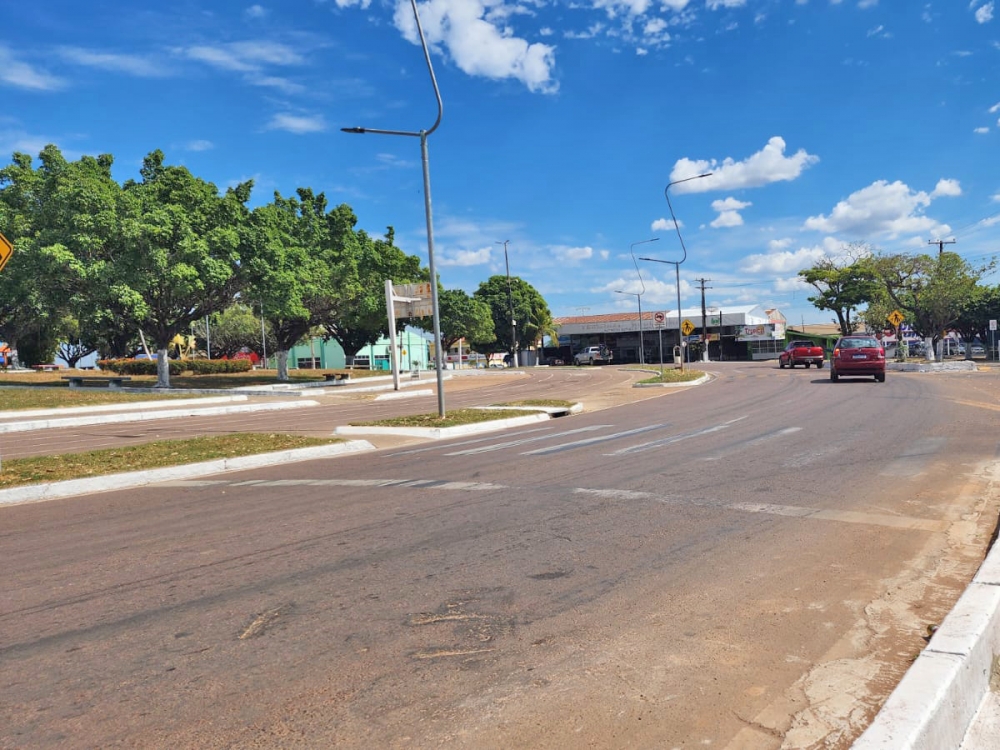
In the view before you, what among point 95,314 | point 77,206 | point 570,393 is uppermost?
point 77,206

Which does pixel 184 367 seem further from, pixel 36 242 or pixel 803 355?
pixel 803 355

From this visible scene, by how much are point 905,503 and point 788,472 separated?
1748 mm

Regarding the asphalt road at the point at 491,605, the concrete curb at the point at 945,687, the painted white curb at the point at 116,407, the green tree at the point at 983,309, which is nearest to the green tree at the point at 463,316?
the painted white curb at the point at 116,407

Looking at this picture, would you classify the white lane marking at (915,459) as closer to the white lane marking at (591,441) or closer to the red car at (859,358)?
the white lane marking at (591,441)

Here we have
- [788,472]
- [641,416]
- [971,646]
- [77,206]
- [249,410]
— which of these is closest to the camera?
[971,646]

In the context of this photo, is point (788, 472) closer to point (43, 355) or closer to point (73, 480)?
point (73, 480)

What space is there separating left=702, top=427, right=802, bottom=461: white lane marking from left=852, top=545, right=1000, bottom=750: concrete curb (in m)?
6.19

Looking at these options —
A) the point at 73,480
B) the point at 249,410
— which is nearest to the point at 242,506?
the point at 73,480

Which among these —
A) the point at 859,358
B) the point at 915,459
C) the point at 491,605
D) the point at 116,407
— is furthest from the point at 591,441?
the point at 116,407

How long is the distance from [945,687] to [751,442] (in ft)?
29.1

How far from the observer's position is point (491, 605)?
4434 mm

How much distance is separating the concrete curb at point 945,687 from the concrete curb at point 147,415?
2321 centimetres

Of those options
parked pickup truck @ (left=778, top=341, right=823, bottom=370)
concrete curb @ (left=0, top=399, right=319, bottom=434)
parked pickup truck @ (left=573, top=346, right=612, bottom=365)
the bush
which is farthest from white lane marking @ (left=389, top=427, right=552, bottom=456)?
parked pickup truck @ (left=573, top=346, right=612, bottom=365)

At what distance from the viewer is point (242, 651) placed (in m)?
3.85
